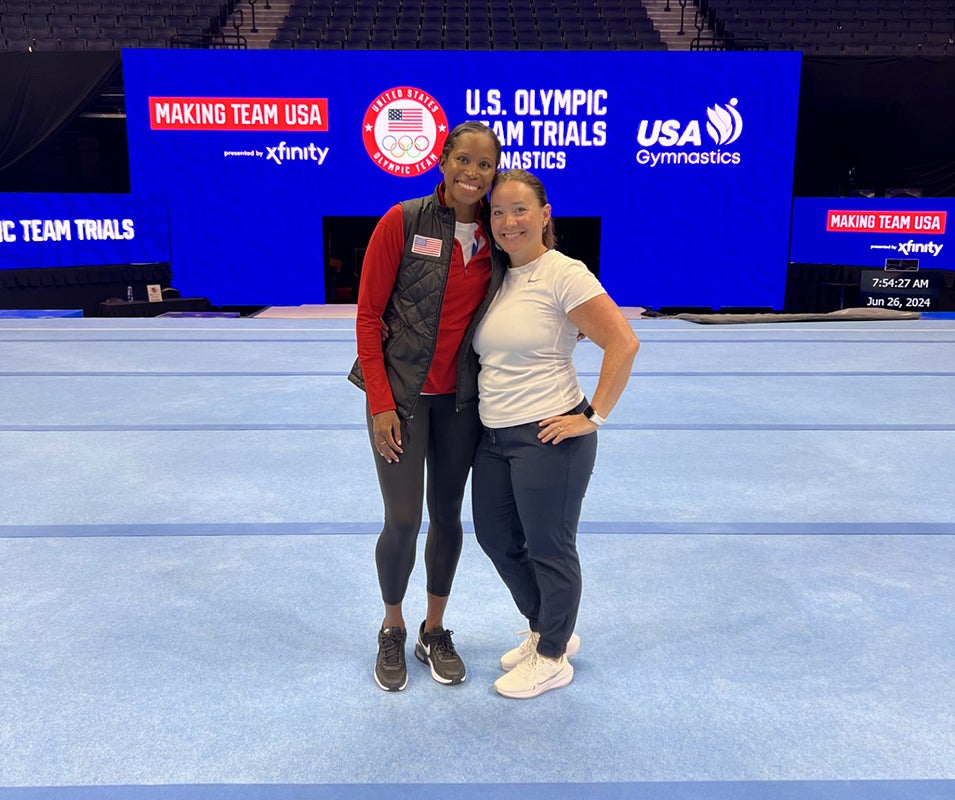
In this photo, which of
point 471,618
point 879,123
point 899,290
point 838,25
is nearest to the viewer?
point 471,618

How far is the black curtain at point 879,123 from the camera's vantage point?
411 inches

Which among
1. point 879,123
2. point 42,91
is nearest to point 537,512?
point 42,91

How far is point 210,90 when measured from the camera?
10320 millimetres

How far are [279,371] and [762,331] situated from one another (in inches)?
169

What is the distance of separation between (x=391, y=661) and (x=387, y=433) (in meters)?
0.57

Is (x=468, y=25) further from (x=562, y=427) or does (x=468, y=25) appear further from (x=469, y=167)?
(x=562, y=427)

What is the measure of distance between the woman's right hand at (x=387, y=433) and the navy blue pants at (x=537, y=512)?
0.21 m

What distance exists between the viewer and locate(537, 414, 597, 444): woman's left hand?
5.72ft

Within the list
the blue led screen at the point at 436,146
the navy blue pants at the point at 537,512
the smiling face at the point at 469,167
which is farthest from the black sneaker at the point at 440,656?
the blue led screen at the point at 436,146

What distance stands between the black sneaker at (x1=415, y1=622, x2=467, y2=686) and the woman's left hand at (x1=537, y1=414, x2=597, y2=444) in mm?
611

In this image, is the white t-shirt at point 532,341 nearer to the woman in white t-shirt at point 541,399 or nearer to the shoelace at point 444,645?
the woman in white t-shirt at point 541,399

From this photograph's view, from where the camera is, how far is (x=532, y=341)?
1.75m

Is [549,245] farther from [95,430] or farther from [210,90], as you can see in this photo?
[210,90]

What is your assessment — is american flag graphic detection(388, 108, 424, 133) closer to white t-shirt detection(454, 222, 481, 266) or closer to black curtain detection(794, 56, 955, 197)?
black curtain detection(794, 56, 955, 197)
